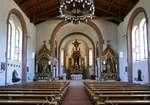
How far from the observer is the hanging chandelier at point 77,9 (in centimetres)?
1514

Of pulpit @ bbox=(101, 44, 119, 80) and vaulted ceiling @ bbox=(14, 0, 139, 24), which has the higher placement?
vaulted ceiling @ bbox=(14, 0, 139, 24)

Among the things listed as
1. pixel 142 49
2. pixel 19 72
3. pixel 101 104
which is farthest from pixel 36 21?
pixel 101 104

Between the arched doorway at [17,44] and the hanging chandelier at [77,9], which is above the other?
the hanging chandelier at [77,9]

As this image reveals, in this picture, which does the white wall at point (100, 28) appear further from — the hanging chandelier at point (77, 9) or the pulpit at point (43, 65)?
the hanging chandelier at point (77, 9)

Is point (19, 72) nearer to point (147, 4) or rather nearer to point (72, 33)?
point (147, 4)

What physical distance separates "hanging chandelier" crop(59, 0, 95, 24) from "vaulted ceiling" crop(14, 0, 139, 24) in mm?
4329

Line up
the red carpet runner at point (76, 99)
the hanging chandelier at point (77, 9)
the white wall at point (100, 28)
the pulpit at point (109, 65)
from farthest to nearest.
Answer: the white wall at point (100, 28) → the pulpit at point (109, 65) → the hanging chandelier at point (77, 9) → the red carpet runner at point (76, 99)

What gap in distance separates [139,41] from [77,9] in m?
5.92

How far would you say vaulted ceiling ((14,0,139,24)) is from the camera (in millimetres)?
19834

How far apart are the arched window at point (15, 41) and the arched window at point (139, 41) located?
9.15m

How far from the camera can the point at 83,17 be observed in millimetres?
16047

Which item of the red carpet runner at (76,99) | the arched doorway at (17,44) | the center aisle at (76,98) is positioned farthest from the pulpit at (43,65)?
the red carpet runner at (76,99)

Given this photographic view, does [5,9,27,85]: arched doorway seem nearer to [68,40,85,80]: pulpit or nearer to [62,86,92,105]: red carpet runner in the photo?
[62,86,92,105]: red carpet runner

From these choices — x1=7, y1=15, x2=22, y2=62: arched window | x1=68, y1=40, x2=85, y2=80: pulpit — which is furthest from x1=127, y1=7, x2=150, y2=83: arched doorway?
x1=68, y1=40, x2=85, y2=80: pulpit
